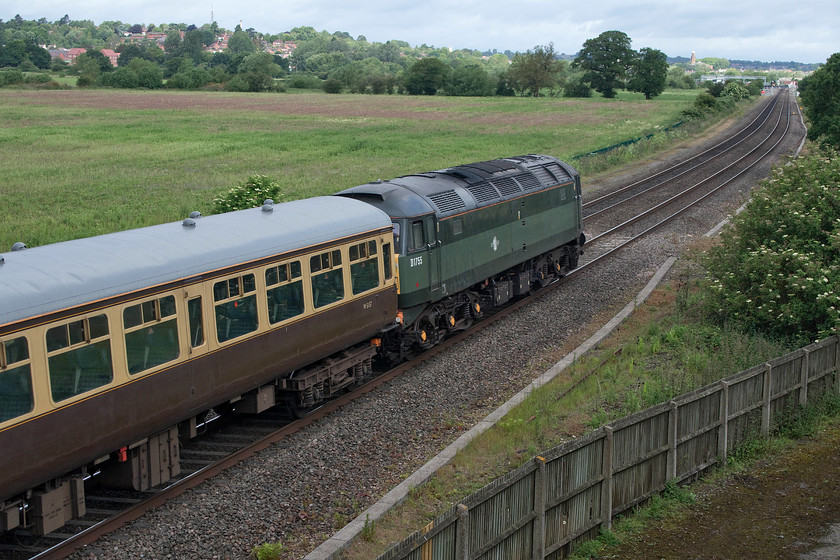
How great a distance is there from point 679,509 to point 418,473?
10.6ft

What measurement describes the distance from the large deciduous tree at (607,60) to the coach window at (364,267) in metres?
119

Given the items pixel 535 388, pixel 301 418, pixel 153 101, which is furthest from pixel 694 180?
pixel 153 101

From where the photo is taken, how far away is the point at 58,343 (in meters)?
9.05

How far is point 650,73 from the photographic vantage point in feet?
408

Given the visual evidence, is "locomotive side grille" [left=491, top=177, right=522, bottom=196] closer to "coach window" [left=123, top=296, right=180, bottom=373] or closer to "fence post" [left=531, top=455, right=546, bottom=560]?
"coach window" [left=123, top=296, right=180, bottom=373]

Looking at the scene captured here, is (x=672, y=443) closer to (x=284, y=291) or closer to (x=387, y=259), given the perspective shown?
(x=284, y=291)

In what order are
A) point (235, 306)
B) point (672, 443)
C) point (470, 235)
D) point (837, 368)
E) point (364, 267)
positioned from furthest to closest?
point (470, 235), point (364, 267), point (837, 368), point (235, 306), point (672, 443)

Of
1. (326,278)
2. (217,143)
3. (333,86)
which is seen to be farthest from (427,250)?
(333,86)

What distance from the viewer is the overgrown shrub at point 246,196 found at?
23250 millimetres

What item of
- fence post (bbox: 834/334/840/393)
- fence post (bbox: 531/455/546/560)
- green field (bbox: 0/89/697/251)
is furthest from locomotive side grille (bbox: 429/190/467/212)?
green field (bbox: 0/89/697/251)

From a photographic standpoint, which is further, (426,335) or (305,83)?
(305,83)

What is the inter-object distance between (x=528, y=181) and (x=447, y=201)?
4.41 metres

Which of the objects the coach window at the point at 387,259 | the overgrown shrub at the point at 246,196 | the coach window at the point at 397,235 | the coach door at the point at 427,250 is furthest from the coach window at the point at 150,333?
the overgrown shrub at the point at 246,196

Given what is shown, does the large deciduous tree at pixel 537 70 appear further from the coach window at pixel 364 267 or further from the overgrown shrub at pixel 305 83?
the coach window at pixel 364 267
